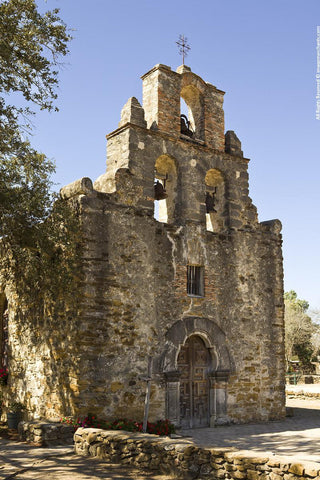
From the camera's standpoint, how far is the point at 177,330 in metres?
11.9

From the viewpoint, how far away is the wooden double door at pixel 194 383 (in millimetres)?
12055

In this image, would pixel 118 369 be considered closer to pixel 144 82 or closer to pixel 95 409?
pixel 95 409

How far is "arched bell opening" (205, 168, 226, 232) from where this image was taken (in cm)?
1378

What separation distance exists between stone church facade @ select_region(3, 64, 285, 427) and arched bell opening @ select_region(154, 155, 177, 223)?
0.03 m

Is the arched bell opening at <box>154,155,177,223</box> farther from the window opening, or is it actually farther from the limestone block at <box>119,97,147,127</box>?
the window opening

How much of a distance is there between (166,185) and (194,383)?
195 inches

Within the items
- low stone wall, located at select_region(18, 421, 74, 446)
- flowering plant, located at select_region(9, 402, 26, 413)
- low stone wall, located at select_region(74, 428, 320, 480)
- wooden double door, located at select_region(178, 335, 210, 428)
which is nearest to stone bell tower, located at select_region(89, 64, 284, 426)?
wooden double door, located at select_region(178, 335, 210, 428)

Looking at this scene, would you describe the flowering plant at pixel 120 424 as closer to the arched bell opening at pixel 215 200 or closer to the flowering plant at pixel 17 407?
the flowering plant at pixel 17 407

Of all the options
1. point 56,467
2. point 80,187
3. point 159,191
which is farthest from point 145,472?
point 159,191

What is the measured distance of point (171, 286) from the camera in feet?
39.4

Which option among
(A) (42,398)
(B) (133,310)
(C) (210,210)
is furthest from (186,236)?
(A) (42,398)

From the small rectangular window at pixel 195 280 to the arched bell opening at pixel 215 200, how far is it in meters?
1.50

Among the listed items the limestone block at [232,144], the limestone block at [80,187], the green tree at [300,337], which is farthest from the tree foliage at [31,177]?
the green tree at [300,337]

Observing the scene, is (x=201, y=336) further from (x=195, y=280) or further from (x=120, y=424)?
(x=120, y=424)
